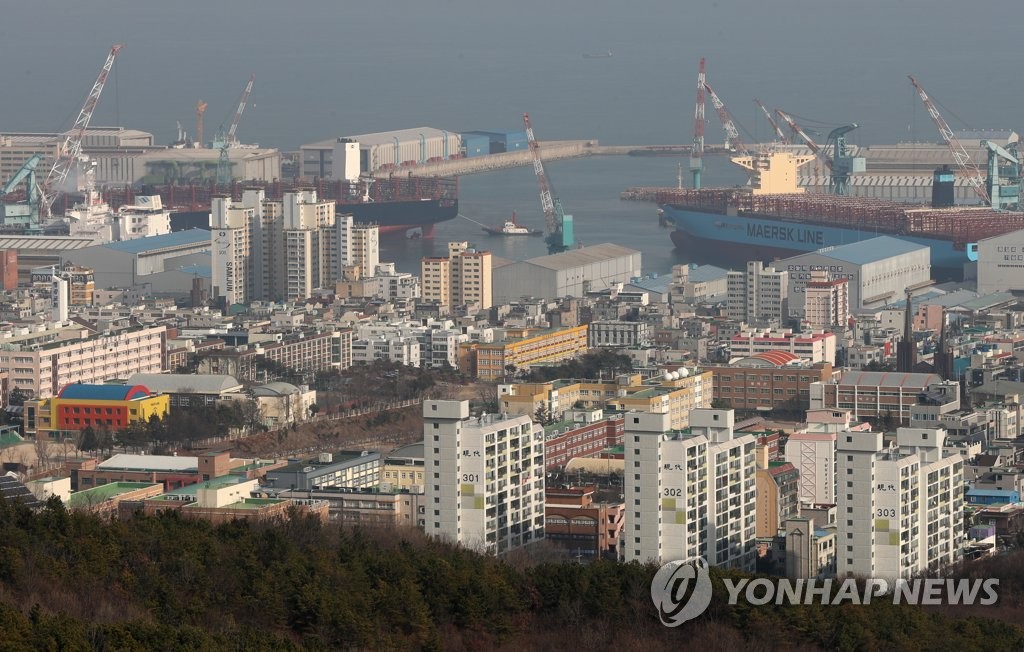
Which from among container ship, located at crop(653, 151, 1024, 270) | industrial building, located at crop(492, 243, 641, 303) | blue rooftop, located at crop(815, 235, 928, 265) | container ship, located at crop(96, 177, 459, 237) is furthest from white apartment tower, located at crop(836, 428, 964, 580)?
container ship, located at crop(96, 177, 459, 237)

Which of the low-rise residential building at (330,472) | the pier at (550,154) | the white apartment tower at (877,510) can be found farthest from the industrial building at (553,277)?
the pier at (550,154)

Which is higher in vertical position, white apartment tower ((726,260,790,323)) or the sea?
the sea

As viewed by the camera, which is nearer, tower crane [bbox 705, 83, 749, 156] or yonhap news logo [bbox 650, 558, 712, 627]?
yonhap news logo [bbox 650, 558, 712, 627]

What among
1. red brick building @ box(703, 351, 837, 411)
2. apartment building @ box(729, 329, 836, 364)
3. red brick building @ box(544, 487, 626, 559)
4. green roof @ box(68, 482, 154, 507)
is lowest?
red brick building @ box(544, 487, 626, 559)

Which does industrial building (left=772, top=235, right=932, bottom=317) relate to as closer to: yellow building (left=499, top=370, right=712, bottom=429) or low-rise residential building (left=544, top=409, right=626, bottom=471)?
yellow building (left=499, top=370, right=712, bottom=429)

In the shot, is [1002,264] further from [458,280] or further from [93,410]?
[93,410]

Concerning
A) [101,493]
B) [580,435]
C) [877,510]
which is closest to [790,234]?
[580,435]

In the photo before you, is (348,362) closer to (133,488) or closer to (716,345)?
(716,345)

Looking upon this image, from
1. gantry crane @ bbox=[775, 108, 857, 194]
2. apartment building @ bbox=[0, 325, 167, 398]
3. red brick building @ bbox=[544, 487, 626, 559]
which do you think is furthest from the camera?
gantry crane @ bbox=[775, 108, 857, 194]

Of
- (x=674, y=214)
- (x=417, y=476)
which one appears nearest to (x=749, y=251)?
(x=674, y=214)
